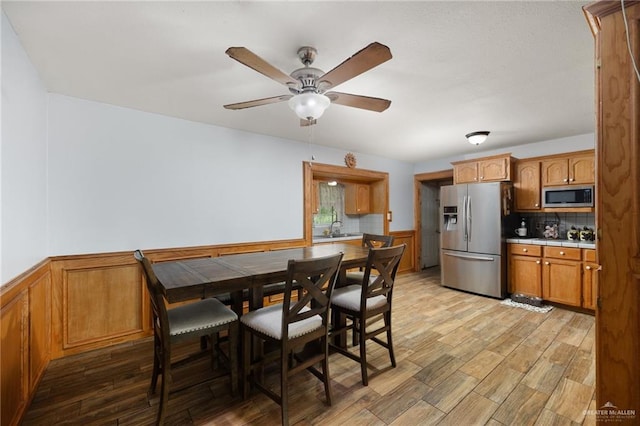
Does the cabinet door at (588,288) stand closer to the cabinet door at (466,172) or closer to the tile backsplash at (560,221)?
Result: the tile backsplash at (560,221)

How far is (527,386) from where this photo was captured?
2.02 meters

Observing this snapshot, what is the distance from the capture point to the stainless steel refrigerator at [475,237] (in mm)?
3959

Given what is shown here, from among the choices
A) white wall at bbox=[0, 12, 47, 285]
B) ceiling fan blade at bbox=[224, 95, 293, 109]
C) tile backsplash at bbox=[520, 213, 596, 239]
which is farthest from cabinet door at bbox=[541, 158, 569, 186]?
white wall at bbox=[0, 12, 47, 285]

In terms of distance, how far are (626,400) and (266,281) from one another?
180 centimetres

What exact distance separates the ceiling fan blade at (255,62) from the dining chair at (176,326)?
1.25 meters

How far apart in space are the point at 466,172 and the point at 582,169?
1.40 meters

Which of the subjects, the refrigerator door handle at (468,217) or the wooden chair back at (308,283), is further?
the refrigerator door handle at (468,217)

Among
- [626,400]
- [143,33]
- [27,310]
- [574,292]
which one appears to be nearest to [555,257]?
[574,292]

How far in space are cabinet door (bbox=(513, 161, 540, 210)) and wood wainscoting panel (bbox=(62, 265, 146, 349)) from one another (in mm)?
5161

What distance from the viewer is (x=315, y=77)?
1.85 metres

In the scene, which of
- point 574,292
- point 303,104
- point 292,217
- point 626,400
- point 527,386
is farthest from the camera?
point 292,217

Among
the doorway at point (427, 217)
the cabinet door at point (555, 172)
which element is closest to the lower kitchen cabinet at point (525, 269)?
the cabinet door at point (555, 172)

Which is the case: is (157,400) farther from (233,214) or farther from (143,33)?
(143,33)

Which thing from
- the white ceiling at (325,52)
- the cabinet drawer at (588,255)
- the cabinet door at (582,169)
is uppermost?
the white ceiling at (325,52)
